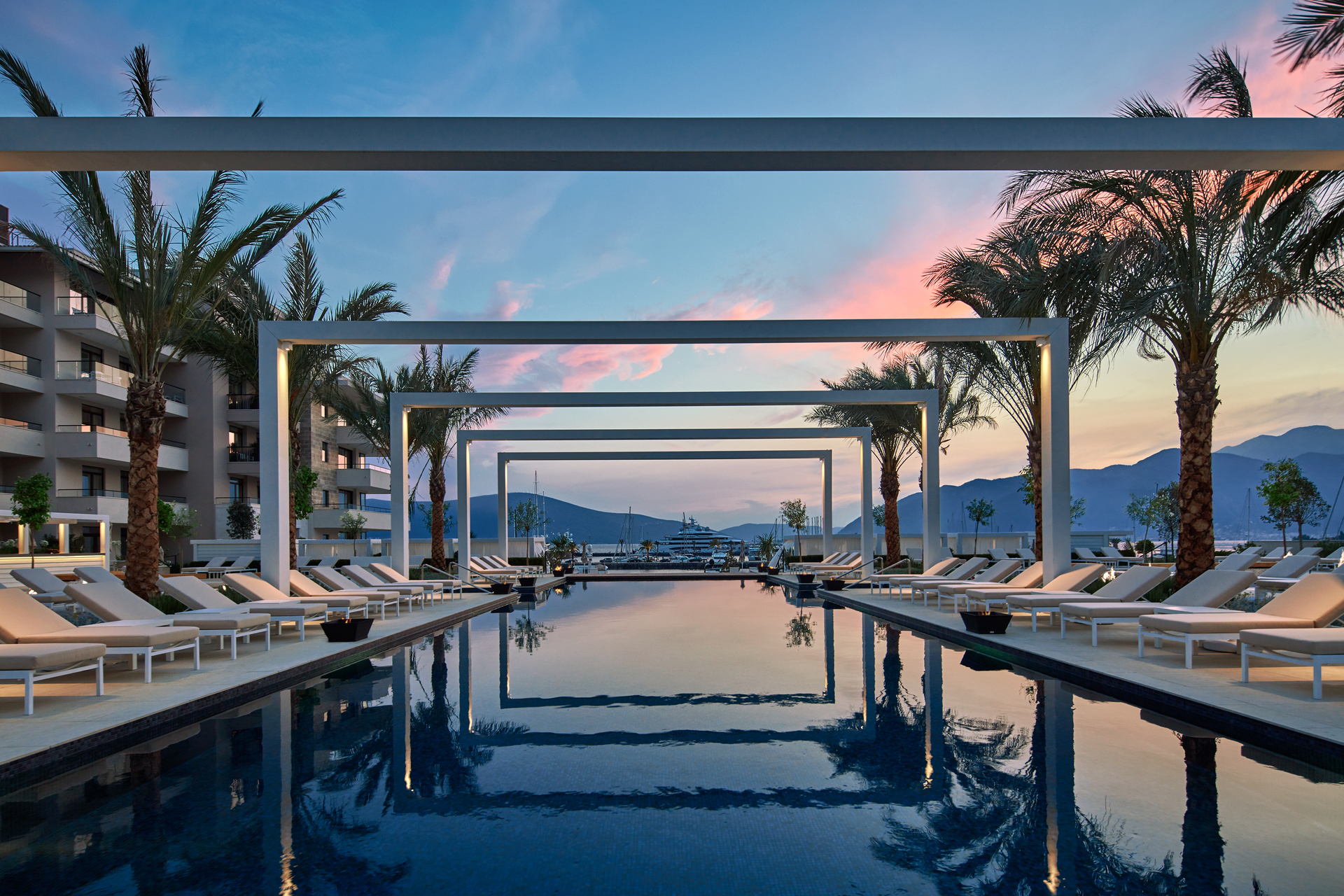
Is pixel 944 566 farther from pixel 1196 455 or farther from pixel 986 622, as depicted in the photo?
pixel 986 622

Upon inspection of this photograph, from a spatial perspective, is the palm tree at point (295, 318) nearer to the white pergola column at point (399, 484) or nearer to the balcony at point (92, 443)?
the white pergola column at point (399, 484)

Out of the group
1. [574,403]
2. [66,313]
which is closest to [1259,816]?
[574,403]

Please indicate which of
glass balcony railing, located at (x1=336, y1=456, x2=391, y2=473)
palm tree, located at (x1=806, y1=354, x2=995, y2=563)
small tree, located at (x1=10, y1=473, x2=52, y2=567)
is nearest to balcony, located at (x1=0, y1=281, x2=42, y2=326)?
small tree, located at (x1=10, y1=473, x2=52, y2=567)

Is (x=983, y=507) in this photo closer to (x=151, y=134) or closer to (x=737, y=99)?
(x=737, y=99)

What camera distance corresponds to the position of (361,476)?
43.7 m

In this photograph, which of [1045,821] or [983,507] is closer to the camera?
[1045,821]

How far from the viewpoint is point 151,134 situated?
6.86 metres

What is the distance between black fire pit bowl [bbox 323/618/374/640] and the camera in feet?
33.1

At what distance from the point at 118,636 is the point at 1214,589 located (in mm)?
10507

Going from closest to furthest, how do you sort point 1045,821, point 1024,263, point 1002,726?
point 1045,821
point 1002,726
point 1024,263

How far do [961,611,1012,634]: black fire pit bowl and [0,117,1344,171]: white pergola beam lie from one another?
5.41 metres

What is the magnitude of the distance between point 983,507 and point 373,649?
108 feet

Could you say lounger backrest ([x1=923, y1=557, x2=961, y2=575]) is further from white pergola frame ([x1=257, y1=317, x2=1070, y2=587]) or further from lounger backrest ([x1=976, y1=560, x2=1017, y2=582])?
white pergola frame ([x1=257, y1=317, x2=1070, y2=587])

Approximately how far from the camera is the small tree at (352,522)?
37.1m
